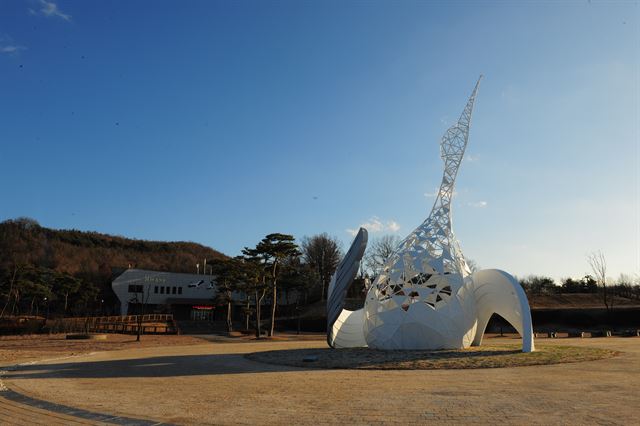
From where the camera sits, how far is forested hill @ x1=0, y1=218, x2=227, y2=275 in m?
90.9

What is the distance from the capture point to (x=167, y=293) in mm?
65938

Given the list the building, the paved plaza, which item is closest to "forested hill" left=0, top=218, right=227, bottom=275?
the building

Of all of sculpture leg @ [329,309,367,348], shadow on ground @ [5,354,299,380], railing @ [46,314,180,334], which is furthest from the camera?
railing @ [46,314,180,334]

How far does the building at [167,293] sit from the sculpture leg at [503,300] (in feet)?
151

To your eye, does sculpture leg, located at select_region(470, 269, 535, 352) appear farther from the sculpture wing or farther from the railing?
the railing

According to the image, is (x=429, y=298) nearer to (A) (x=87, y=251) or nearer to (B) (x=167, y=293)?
(B) (x=167, y=293)

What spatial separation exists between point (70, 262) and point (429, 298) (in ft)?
296

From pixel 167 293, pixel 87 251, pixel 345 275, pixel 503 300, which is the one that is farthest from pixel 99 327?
pixel 87 251

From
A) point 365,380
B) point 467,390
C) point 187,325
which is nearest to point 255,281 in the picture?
point 187,325

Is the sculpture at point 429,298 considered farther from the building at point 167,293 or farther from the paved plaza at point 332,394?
the building at point 167,293

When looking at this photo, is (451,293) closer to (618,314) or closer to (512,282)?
(512,282)

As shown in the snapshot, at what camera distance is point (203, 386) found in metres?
12.5

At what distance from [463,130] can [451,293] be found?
9186 mm

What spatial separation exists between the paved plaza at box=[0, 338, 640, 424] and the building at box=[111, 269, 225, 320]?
159 feet
